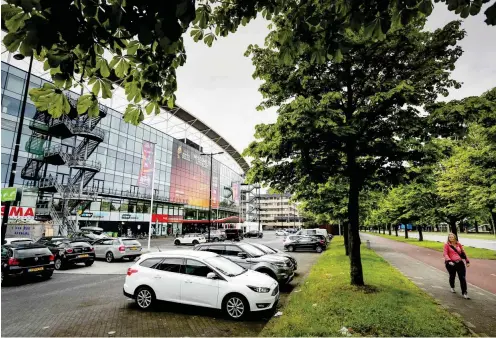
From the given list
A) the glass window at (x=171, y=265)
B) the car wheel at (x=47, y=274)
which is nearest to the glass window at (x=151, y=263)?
the glass window at (x=171, y=265)

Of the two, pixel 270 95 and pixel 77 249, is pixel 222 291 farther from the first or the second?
pixel 77 249

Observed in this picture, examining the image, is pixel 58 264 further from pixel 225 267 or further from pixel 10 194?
pixel 225 267

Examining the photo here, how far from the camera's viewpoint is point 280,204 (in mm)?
154750

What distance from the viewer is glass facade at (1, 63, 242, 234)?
31.6 metres

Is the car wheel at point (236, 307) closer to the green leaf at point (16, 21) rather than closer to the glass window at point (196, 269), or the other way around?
the glass window at point (196, 269)

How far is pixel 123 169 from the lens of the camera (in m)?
47.0

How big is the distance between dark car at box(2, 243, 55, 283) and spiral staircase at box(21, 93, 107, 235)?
2002 cm

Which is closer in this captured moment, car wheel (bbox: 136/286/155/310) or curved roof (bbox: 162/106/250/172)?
car wheel (bbox: 136/286/155/310)

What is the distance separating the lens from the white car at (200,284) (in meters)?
7.41

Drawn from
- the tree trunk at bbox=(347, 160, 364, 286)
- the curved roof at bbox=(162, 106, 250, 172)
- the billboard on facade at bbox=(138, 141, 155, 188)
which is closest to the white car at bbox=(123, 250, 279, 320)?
the tree trunk at bbox=(347, 160, 364, 286)

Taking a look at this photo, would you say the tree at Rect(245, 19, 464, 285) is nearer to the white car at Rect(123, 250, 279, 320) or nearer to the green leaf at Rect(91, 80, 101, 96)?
the white car at Rect(123, 250, 279, 320)

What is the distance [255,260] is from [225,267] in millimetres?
3730

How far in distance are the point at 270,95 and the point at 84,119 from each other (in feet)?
99.2

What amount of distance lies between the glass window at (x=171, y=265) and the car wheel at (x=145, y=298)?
670 millimetres
